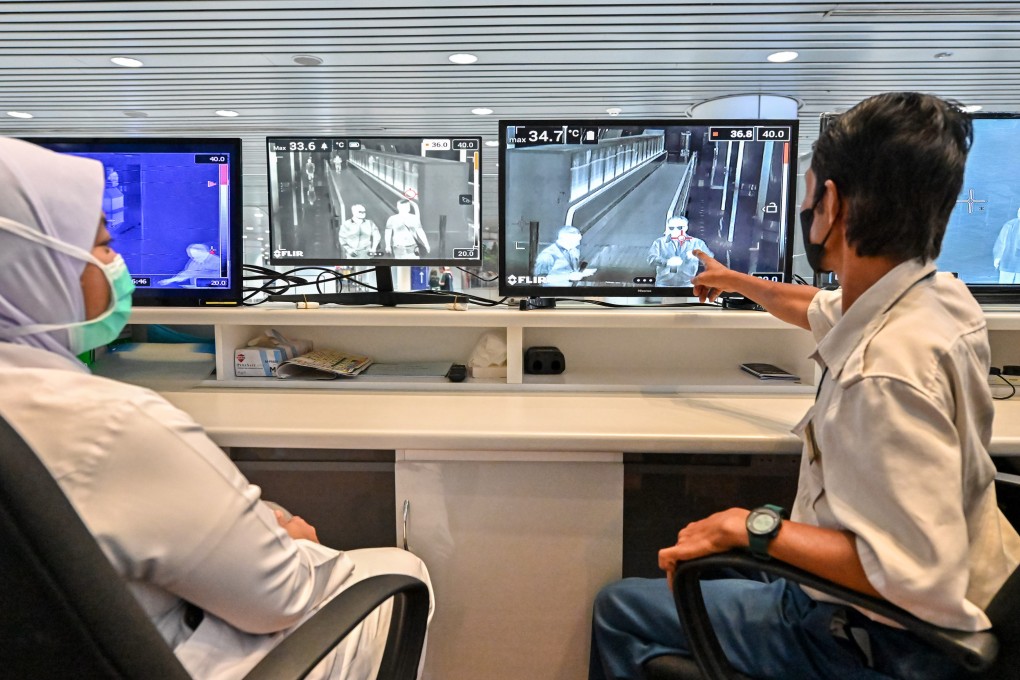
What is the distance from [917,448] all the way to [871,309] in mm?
239

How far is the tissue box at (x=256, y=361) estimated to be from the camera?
5.34 feet

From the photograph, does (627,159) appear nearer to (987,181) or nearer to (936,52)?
(987,181)

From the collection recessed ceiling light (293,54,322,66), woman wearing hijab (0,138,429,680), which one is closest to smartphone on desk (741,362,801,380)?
woman wearing hijab (0,138,429,680)

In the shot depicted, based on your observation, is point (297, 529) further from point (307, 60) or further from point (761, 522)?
point (307, 60)

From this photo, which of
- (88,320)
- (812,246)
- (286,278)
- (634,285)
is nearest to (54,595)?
(88,320)

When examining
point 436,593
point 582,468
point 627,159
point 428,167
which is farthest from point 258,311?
point 627,159

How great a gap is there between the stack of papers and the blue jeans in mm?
936

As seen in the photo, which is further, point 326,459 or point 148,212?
point 148,212

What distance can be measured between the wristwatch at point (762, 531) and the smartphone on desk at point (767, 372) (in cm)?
90

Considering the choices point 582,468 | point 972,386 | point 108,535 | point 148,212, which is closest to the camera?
point 108,535

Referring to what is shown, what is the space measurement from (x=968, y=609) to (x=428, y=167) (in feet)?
4.90

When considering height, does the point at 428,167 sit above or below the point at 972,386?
above

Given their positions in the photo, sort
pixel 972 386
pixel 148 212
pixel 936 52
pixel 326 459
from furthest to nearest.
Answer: pixel 936 52 < pixel 148 212 < pixel 326 459 < pixel 972 386

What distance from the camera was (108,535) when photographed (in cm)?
59
